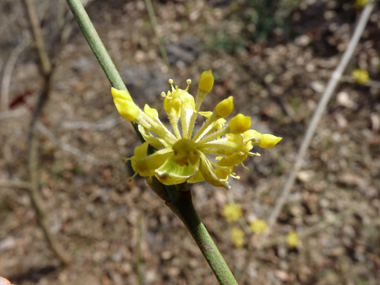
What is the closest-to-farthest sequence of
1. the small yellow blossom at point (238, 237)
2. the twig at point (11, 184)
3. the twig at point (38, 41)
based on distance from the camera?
the twig at point (11, 184)
the twig at point (38, 41)
the small yellow blossom at point (238, 237)

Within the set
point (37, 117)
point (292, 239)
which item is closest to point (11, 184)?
point (37, 117)

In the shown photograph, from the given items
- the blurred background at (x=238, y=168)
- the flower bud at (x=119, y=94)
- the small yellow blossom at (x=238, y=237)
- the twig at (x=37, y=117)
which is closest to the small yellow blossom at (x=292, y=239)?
the blurred background at (x=238, y=168)

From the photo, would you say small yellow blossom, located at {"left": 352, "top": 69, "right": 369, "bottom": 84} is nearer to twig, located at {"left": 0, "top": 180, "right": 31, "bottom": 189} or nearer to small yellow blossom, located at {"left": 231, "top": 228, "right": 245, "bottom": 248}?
small yellow blossom, located at {"left": 231, "top": 228, "right": 245, "bottom": 248}

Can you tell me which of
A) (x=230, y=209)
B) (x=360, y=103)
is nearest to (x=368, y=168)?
(x=360, y=103)

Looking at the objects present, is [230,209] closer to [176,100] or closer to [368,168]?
[368,168]

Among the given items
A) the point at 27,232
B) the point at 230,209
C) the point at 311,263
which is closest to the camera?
the point at 230,209

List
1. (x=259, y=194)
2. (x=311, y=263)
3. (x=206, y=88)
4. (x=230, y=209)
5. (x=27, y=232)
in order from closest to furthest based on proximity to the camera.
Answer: (x=206, y=88) → (x=230, y=209) → (x=311, y=263) → (x=259, y=194) → (x=27, y=232)

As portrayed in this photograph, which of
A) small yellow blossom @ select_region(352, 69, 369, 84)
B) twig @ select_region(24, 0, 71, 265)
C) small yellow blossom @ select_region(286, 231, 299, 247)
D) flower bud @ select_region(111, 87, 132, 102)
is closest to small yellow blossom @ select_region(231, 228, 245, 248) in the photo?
small yellow blossom @ select_region(286, 231, 299, 247)

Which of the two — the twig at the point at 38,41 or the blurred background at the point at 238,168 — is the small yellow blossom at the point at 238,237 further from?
the twig at the point at 38,41
